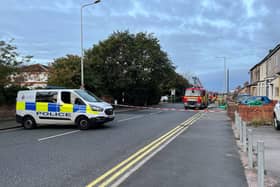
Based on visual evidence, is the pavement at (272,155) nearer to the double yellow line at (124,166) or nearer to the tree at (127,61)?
the double yellow line at (124,166)

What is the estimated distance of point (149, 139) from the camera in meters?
10.9

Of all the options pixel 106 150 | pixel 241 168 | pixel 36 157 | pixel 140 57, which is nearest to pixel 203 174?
pixel 241 168

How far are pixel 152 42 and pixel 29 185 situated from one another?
31.8 metres

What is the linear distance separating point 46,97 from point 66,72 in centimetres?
1192

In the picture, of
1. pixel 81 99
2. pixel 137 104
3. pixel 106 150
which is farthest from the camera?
pixel 137 104

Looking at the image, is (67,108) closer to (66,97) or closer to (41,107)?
(66,97)

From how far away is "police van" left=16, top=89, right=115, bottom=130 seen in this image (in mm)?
13969

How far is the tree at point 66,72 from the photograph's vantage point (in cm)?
2589

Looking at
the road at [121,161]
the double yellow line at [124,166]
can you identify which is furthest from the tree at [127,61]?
the double yellow line at [124,166]

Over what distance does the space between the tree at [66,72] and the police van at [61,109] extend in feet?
34.9

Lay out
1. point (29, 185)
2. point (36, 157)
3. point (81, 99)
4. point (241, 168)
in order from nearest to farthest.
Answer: point (29, 185), point (241, 168), point (36, 157), point (81, 99)

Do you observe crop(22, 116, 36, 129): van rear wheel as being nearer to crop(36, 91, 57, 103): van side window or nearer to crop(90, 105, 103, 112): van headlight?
crop(36, 91, 57, 103): van side window

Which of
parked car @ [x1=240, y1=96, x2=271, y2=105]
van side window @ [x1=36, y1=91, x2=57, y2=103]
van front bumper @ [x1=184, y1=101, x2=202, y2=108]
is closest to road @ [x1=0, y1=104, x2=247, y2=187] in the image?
van side window @ [x1=36, y1=91, x2=57, y2=103]

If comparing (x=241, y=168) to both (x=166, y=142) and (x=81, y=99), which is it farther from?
(x=81, y=99)
